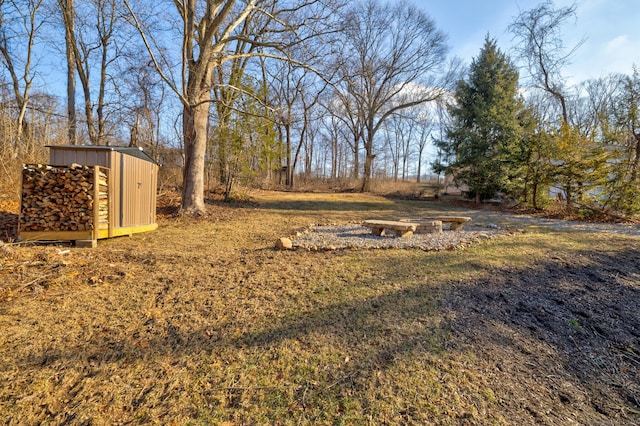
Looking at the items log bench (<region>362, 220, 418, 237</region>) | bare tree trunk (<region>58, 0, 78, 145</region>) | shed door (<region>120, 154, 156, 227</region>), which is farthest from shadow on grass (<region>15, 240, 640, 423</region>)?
bare tree trunk (<region>58, 0, 78, 145</region>)

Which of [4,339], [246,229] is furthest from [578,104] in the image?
[4,339]

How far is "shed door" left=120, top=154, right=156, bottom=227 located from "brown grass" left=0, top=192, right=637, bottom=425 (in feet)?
5.10

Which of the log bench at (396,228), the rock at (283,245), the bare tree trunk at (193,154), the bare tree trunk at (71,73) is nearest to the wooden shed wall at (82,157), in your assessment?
the bare tree trunk at (193,154)

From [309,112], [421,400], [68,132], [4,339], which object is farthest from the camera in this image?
[309,112]

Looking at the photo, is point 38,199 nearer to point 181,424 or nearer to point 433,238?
point 181,424

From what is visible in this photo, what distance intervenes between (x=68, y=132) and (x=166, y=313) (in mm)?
13186

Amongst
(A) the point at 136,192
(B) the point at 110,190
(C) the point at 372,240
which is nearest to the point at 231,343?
(C) the point at 372,240

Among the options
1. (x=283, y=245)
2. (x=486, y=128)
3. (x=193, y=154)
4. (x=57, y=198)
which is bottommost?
(x=283, y=245)

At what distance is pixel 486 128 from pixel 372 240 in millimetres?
12349

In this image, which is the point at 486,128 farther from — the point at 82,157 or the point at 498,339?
the point at 82,157

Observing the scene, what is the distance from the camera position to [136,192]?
5.73 metres

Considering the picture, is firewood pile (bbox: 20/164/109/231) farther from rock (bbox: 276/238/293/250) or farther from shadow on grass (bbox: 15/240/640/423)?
shadow on grass (bbox: 15/240/640/423)

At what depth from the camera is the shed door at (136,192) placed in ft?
17.6

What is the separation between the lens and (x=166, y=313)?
2590mm
